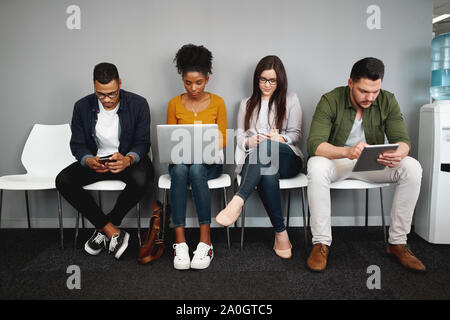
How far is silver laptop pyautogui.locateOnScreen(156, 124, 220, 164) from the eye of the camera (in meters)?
1.78

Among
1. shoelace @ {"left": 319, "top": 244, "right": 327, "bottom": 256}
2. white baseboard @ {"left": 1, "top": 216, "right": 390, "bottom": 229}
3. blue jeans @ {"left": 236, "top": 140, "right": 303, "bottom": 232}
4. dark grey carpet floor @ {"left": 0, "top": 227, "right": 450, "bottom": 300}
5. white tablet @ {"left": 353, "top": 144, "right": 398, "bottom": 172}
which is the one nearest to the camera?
dark grey carpet floor @ {"left": 0, "top": 227, "right": 450, "bottom": 300}

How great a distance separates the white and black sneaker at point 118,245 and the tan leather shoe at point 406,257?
1.51 metres

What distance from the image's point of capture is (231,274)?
1.76 m

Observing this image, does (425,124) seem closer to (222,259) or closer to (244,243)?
(244,243)

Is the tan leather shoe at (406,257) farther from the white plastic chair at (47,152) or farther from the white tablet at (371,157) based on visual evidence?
the white plastic chair at (47,152)

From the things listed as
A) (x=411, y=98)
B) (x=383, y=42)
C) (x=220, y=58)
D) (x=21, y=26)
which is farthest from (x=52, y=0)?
(x=411, y=98)

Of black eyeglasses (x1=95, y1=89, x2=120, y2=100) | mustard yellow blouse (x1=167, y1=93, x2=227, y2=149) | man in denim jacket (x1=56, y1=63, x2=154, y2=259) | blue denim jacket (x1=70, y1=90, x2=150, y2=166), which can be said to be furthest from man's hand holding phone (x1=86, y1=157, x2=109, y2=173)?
mustard yellow blouse (x1=167, y1=93, x2=227, y2=149)

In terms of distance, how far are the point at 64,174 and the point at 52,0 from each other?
1316mm

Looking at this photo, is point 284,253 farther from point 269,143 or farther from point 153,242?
point 153,242

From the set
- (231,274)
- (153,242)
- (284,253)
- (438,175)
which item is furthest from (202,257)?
(438,175)

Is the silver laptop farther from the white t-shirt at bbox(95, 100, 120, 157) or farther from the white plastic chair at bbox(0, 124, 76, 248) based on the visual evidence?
the white plastic chair at bbox(0, 124, 76, 248)

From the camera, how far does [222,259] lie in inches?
77.2

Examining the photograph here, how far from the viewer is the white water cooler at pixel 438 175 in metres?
2.11

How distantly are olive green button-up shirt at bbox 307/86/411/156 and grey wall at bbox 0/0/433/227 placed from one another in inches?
19.6
